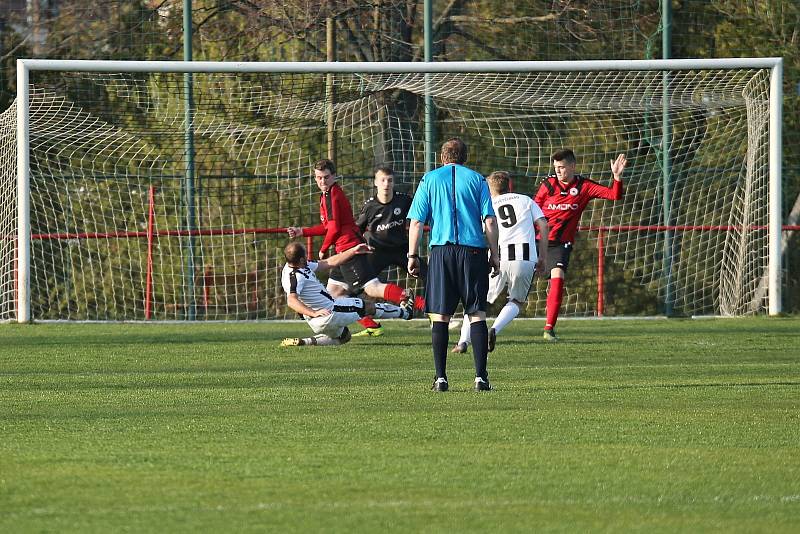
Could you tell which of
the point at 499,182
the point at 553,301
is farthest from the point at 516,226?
the point at 553,301

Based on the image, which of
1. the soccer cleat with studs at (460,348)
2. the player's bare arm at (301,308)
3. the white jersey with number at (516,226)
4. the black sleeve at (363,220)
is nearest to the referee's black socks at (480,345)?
the soccer cleat with studs at (460,348)

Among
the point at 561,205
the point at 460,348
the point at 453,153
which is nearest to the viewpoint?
the point at 453,153

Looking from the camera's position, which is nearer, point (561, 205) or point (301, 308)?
point (301, 308)

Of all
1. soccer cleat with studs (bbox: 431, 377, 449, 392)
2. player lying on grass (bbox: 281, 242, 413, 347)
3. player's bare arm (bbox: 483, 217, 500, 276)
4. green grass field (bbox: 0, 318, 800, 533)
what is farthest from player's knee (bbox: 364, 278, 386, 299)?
soccer cleat with studs (bbox: 431, 377, 449, 392)

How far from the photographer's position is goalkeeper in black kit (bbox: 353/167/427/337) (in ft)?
45.6

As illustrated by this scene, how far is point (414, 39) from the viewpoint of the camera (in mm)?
20109

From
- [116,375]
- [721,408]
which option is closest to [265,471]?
[721,408]

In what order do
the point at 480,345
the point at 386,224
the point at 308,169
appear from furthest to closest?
the point at 308,169 → the point at 386,224 → the point at 480,345

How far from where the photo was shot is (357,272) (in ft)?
46.5

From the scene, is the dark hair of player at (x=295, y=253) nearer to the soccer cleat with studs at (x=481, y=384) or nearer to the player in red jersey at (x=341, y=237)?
the player in red jersey at (x=341, y=237)

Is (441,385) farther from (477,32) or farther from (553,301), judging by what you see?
(477,32)

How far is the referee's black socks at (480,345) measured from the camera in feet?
30.7

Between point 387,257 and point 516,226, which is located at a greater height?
point 516,226

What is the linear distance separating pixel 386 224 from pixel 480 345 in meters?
4.76
